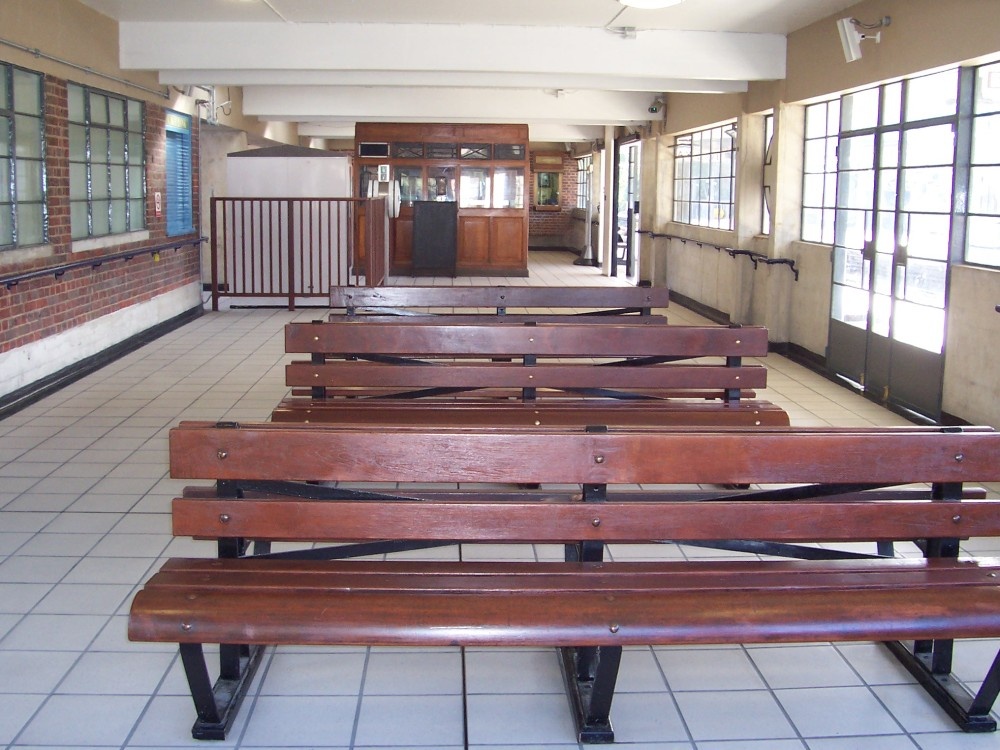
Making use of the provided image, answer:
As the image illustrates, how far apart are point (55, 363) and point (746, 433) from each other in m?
5.85

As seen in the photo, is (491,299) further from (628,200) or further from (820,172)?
(628,200)

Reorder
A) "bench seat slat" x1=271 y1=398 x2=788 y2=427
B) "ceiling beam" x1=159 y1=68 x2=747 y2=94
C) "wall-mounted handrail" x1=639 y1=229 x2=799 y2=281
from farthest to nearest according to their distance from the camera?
"ceiling beam" x1=159 y1=68 x2=747 y2=94 < "wall-mounted handrail" x1=639 y1=229 x2=799 y2=281 < "bench seat slat" x1=271 y1=398 x2=788 y2=427

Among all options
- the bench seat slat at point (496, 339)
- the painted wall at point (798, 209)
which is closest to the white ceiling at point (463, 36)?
the painted wall at point (798, 209)

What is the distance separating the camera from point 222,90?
478 inches

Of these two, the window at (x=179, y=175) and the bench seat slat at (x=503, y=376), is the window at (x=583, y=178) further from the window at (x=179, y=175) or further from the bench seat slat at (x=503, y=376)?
the bench seat slat at (x=503, y=376)

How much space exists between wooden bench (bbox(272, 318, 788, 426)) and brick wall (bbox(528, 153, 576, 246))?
1908cm

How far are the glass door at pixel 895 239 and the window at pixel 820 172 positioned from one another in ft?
0.93

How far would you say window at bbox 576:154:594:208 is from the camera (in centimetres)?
1981

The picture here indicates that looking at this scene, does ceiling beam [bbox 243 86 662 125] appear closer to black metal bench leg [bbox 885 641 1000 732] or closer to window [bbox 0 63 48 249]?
window [bbox 0 63 48 249]

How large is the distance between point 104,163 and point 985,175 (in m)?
6.47

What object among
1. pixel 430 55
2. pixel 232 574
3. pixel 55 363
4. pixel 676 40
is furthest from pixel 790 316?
pixel 232 574

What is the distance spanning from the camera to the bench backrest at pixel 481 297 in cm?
569

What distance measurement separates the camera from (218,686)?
8.78 ft

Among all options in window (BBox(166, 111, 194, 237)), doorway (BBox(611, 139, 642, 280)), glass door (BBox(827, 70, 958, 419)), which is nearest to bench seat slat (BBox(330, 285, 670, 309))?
glass door (BBox(827, 70, 958, 419))
